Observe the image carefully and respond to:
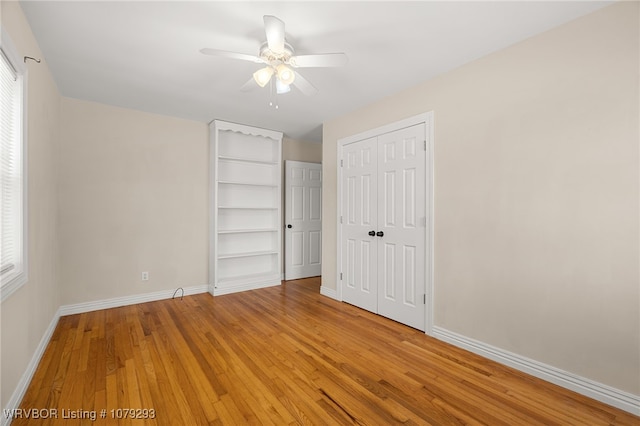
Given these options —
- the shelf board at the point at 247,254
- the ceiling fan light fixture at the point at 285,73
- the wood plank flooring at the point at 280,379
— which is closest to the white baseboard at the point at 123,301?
the wood plank flooring at the point at 280,379

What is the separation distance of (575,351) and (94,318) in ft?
14.8

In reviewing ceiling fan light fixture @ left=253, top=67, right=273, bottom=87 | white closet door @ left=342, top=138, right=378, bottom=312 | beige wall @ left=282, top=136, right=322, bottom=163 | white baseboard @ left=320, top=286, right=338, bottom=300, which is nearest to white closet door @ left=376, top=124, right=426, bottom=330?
white closet door @ left=342, top=138, right=378, bottom=312

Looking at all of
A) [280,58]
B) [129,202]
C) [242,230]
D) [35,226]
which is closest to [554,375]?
[280,58]

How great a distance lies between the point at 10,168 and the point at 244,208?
2.72m

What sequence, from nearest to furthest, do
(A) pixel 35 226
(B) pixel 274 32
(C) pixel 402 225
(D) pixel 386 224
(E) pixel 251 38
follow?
1. (B) pixel 274 32
2. (E) pixel 251 38
3. (A) pixel 35 226
4. (C) pixel 402 225
5. (D) pixel 386 224

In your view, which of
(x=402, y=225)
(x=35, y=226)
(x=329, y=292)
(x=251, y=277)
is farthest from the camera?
(x=251, y=277)

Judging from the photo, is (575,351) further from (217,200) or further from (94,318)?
(94,318)

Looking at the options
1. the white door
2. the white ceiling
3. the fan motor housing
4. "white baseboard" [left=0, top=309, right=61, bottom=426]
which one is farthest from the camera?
the white door

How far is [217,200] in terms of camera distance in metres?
4.21

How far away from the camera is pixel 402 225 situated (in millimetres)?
3078

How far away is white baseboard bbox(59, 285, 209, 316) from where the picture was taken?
334cm

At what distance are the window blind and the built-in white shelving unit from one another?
7.25ft

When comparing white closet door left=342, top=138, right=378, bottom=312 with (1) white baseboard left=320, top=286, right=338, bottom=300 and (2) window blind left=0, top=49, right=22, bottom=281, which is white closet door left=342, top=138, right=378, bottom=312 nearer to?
(1) white baseboard left=320, top=286, right=338, bottom=300

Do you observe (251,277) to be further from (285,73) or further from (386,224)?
(285,73)
